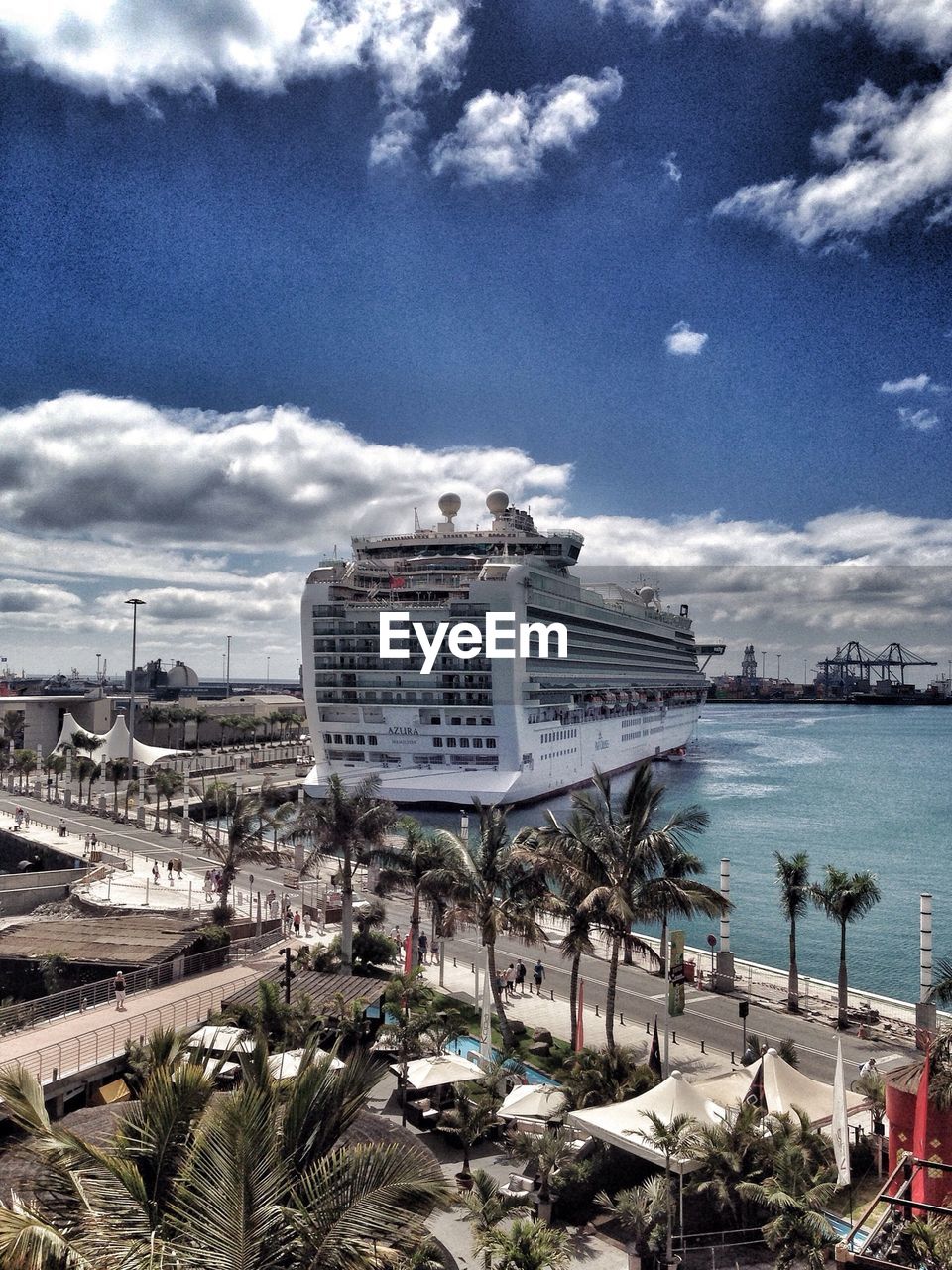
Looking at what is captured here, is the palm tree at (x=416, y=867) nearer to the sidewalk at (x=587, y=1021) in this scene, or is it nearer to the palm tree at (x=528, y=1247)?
the sidewalk at (x=587, y=1021)

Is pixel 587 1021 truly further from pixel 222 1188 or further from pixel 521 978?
pixel 222 1188

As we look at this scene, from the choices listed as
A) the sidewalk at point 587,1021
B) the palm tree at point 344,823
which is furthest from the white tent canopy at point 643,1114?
the palm tree at point 344,823

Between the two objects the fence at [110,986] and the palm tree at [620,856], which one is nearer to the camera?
the fence at [110,986]

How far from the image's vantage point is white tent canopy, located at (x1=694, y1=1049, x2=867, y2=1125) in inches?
549

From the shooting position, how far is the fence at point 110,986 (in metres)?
17.0

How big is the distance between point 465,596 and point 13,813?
2822cm

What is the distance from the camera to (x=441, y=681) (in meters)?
54.1

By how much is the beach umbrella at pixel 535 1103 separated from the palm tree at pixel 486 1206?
1659mm

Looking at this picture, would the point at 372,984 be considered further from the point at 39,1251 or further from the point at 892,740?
the point at 892,740

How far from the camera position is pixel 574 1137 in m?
14.4

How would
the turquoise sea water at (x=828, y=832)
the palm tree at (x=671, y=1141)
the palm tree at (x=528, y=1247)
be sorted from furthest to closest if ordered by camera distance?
the turquoise sea water at (x=828, y=832) → the palm tree at (x=671, y=1141) → the palm tree at (x=528, y=1247)

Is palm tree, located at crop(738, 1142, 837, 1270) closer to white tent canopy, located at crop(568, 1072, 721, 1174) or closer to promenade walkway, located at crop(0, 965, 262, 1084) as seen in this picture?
white tent canopy, located at crop(568, 1072, 721, 1174)

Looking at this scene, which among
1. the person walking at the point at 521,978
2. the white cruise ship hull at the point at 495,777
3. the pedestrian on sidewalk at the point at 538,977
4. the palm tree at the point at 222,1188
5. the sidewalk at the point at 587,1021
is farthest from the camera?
the white cruise ship hull at the point at 495,777

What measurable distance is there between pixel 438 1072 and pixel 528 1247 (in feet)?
21.7
